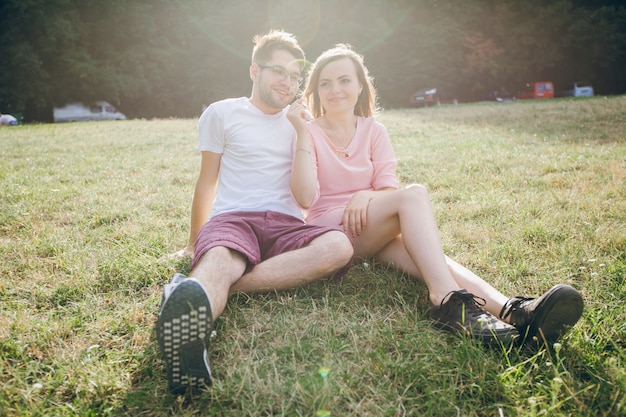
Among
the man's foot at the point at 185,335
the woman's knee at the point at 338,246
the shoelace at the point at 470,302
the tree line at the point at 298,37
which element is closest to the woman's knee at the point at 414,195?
the woman's knee at the point at 338,246

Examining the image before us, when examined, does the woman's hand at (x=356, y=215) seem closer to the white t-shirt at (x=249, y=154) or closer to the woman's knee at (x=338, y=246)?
the woman's knee at (x=338, y=246)

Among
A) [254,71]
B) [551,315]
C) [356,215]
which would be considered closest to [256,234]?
[356,215]

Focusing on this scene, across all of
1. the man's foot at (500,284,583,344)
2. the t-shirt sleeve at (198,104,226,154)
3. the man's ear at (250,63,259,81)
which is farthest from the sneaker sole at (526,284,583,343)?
the man's ear at (250,63,259,81)

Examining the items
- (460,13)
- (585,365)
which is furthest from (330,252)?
(460,13)

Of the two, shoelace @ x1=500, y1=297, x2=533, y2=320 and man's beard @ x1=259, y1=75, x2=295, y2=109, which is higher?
man's beard @ x1=259, y1=75, x2=295, y2=109

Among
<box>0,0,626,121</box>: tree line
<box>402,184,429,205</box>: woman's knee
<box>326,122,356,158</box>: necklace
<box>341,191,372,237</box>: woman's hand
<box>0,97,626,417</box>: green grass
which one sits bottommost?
<box>0,97,626,417</box>: green grass

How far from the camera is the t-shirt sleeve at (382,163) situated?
2.87 meters

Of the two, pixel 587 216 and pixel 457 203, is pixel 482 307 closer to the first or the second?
pixel 587 216

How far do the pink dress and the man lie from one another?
18cm

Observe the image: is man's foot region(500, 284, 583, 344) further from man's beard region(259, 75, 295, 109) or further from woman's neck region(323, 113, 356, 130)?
man's beard region(259, 75, 295, 109)

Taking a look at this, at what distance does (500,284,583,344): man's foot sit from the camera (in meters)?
1.82

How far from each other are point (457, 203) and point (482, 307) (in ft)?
6.95

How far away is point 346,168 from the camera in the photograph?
2.85 meters

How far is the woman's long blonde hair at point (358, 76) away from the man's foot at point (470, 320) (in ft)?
5.23
